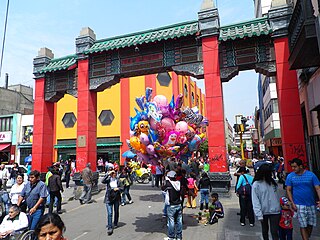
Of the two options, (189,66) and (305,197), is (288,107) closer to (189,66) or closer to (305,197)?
(189,66)

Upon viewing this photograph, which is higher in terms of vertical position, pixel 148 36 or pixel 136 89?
pixel 136 89

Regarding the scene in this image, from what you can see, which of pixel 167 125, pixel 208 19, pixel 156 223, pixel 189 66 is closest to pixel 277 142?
pixel 189 66

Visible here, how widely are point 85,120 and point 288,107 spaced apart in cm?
943

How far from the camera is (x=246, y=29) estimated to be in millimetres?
10648

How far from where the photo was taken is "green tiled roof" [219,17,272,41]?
10.1m

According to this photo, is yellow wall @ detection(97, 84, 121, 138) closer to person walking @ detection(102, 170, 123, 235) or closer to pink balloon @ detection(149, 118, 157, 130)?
pink balloon @ detection(149, 118, 157, 130)

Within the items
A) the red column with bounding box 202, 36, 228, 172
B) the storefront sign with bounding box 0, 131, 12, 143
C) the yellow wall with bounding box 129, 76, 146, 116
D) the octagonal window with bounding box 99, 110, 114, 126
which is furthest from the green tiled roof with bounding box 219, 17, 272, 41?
the storefront sign with bounding box 0, 131, 12, 143

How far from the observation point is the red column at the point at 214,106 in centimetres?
1020

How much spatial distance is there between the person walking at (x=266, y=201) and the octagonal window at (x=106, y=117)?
960 inches

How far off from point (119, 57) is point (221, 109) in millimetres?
5706

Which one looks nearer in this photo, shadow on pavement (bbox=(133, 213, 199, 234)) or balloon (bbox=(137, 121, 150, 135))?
shadow on pavement (bbox=(133, 213, 199, 234))

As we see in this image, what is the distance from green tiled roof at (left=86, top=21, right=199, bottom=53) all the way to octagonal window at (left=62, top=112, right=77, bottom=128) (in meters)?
17.8

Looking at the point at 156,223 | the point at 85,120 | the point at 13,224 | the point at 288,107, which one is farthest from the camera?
the point at 85,120

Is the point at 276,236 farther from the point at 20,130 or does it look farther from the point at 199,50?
the point at 20,130
